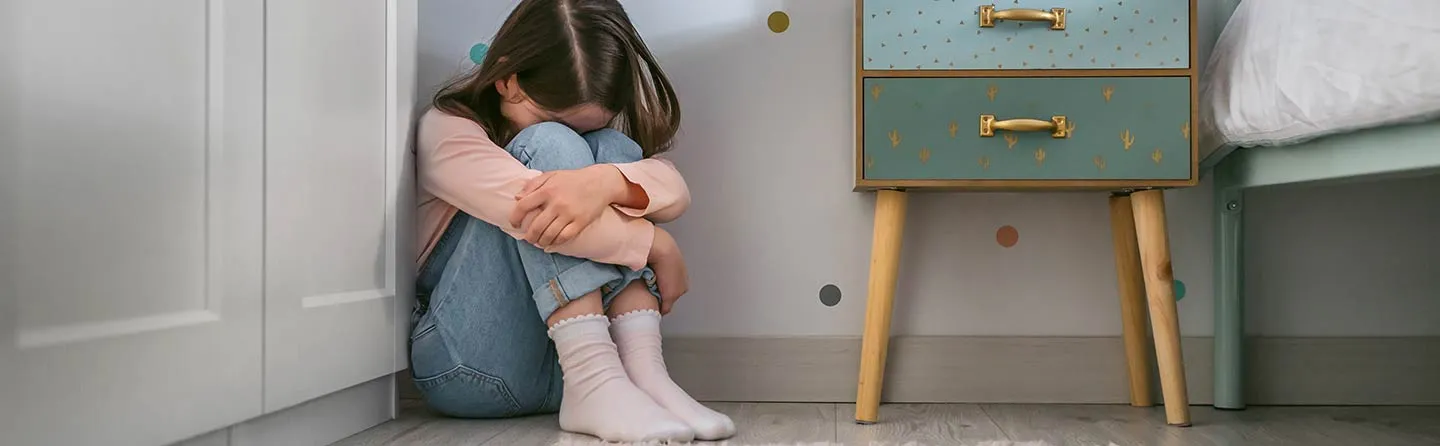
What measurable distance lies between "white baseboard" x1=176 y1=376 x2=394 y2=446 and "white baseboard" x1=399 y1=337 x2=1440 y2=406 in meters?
0.23

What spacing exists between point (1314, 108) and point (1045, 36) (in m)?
0.30

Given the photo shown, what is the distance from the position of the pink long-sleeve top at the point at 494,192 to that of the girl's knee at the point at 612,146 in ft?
0.10

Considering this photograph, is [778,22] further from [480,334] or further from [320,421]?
[320,421]

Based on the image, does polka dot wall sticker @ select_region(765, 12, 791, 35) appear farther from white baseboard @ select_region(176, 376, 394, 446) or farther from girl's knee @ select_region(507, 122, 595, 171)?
white baseboard @ select_region(176, 376, 394, 446)

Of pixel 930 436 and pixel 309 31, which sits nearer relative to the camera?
pixel 309 31

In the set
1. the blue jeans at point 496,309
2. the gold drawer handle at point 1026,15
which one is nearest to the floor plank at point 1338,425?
the gold drawer handle at point 1026,15

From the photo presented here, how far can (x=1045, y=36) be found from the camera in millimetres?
1380

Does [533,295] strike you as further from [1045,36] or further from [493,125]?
[1045,36]

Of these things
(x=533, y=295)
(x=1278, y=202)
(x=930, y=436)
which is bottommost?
(x=930, y=436)

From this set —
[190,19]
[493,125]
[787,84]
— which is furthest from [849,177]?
[190,19]

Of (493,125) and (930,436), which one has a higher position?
(493,125)

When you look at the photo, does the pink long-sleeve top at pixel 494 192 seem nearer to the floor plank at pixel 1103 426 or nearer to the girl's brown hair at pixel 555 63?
the girl's brown hair at pixel 555 63

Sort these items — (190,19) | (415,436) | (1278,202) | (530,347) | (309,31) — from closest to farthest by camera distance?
1. (190,19)
2. (309,31)
3. (415,436)
4. (530,347)
5. (1278,202)

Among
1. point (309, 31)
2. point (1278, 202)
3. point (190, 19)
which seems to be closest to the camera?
point (190, 19)
